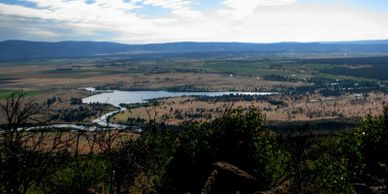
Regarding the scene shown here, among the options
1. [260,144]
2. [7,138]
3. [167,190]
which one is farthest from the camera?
[260,144]

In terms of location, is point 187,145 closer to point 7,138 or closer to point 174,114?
point 7,138

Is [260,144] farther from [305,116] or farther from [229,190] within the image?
[305,116]

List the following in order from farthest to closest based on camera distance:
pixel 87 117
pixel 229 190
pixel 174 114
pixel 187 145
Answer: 1. pixel 174 114
2. pixel 87 117
3. pixel 187 145
4. pixel 229 190

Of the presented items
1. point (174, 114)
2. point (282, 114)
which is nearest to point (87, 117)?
point (174, 114)

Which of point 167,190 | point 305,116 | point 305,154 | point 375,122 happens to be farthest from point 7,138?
point 305,116

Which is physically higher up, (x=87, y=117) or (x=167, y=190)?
(x=167, y=190)

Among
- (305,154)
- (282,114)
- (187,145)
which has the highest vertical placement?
(187,145)

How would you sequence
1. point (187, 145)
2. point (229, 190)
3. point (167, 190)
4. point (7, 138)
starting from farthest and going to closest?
point (187, 145), point (167, 190), point (229, 190), point (7, 138)

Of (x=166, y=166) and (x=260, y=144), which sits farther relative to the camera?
Result: (x=166, y=166)

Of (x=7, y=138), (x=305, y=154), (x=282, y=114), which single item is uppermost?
(x=7, y=138)
